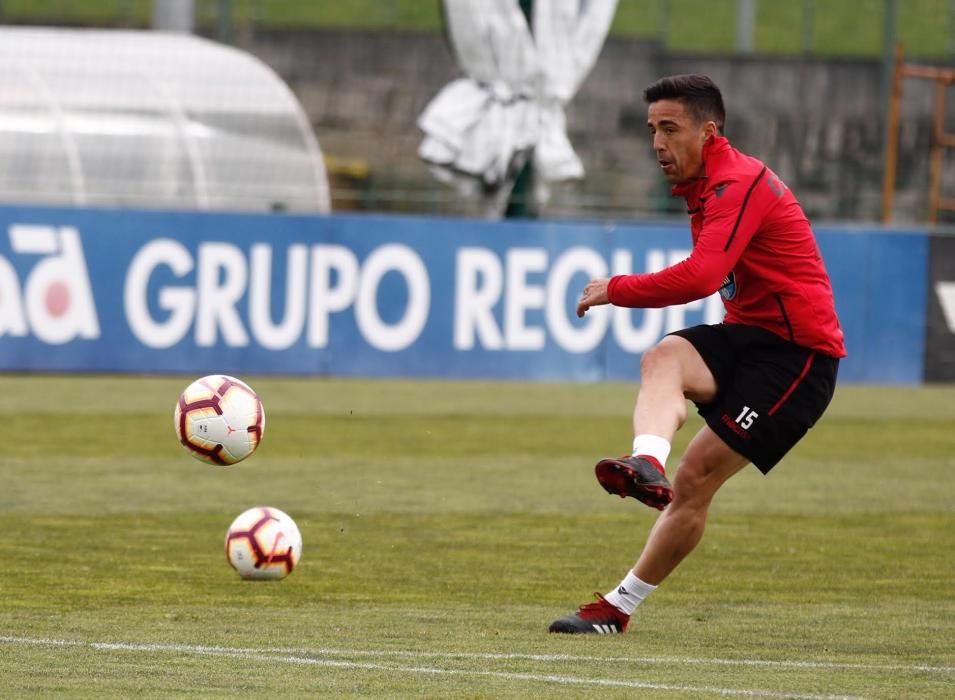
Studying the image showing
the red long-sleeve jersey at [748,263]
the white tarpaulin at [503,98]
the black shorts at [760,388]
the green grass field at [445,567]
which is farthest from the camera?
the white tarpaulin at [503,98]

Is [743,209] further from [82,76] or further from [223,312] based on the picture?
[82,76]

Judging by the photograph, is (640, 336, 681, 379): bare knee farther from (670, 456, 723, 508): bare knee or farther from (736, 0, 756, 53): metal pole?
(736, 0, 756, 53): metal pole

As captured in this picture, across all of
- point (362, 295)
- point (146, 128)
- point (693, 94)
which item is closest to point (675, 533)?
point (693, 94)

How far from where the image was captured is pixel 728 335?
746cm

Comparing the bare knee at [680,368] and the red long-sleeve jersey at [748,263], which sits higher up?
the red long-sleeve jersey at [748,263]

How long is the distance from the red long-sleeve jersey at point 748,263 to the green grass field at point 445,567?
48.1 inches

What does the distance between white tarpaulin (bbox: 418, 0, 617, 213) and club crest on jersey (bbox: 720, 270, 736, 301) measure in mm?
15676

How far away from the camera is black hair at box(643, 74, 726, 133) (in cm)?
733

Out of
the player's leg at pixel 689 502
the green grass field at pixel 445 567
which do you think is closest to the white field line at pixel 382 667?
the green grass field at pixel 445 567

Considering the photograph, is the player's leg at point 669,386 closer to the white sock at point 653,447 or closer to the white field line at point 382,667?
the white sock at point 653,447

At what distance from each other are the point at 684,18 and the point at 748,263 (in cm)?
2762

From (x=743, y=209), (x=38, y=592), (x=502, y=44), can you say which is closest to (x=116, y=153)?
(x=502, y=44)

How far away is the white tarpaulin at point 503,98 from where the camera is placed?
2355cm

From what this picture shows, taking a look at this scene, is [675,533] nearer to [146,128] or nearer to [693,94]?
[693,94]
